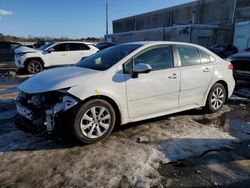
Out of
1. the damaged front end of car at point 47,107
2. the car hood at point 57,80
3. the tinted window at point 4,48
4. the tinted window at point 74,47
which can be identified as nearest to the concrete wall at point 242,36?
the tinted window at point 74,47

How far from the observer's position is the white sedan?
13.5 ft

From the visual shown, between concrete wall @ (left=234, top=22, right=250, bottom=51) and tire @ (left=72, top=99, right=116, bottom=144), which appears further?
concrete wall @ (left=234, top=22, right=250, bottom=51)

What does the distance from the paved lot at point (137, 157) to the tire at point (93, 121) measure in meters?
0.15

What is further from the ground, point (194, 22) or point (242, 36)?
point (194, 22)

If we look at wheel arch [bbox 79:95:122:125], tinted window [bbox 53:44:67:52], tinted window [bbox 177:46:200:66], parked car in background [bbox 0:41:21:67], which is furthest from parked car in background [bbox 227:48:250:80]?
parked car in background [bbox 0:41:21:67]

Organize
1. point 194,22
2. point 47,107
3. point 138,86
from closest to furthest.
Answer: point 47,107, point 138,86, point 194,22

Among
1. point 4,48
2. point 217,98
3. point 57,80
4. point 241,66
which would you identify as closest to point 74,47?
point 241,66

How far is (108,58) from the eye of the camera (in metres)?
5.06

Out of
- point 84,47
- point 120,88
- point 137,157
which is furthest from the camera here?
point 84,47

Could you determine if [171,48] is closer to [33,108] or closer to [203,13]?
[33,108]

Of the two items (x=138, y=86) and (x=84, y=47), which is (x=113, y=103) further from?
(x=84, y=47)

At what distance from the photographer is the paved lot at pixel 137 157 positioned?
326 cm

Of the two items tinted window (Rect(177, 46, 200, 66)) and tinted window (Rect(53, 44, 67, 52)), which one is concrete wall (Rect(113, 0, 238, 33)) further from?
tinted window (Rect(177, 46, 200, 66))

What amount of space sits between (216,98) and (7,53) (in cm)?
1803
